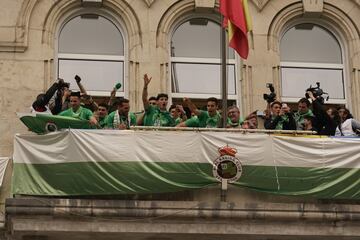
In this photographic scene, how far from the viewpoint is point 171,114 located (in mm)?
14984

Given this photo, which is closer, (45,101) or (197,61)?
(45,101)

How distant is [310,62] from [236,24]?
3236 mm

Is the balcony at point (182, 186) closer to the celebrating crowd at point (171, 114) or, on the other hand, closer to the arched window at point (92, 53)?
the celebrating crowd at point (171, 114)

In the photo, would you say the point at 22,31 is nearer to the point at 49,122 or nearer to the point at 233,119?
the point at 49,122

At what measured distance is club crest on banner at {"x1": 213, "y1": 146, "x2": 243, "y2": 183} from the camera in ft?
45.8

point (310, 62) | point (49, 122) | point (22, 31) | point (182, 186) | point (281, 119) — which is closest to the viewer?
point (182, 186)

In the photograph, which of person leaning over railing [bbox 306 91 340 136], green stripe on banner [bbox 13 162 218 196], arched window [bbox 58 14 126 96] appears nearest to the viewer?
green stripe on banner [bbox 13 162 218 196]

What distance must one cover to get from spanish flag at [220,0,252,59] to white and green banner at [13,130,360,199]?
1762mm

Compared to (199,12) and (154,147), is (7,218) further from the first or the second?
(199,12)

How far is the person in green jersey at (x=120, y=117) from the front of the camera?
14.5 m

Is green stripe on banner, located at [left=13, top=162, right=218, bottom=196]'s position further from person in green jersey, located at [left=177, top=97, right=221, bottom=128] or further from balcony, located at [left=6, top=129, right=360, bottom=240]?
person in green jersey, located at [left=177, top=97, right=221, bottom=128]

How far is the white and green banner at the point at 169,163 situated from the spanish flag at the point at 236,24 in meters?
1.76

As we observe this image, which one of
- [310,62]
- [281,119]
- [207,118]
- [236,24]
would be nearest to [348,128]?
[281,119]

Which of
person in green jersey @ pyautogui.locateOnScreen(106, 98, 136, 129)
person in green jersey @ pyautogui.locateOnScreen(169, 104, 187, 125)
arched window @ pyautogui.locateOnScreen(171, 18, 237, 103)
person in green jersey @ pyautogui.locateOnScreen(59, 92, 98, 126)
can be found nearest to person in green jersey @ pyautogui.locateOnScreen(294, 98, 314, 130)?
person in green jersey @ pyautogui.locateOnScreen(169, 104, 187, 125)
